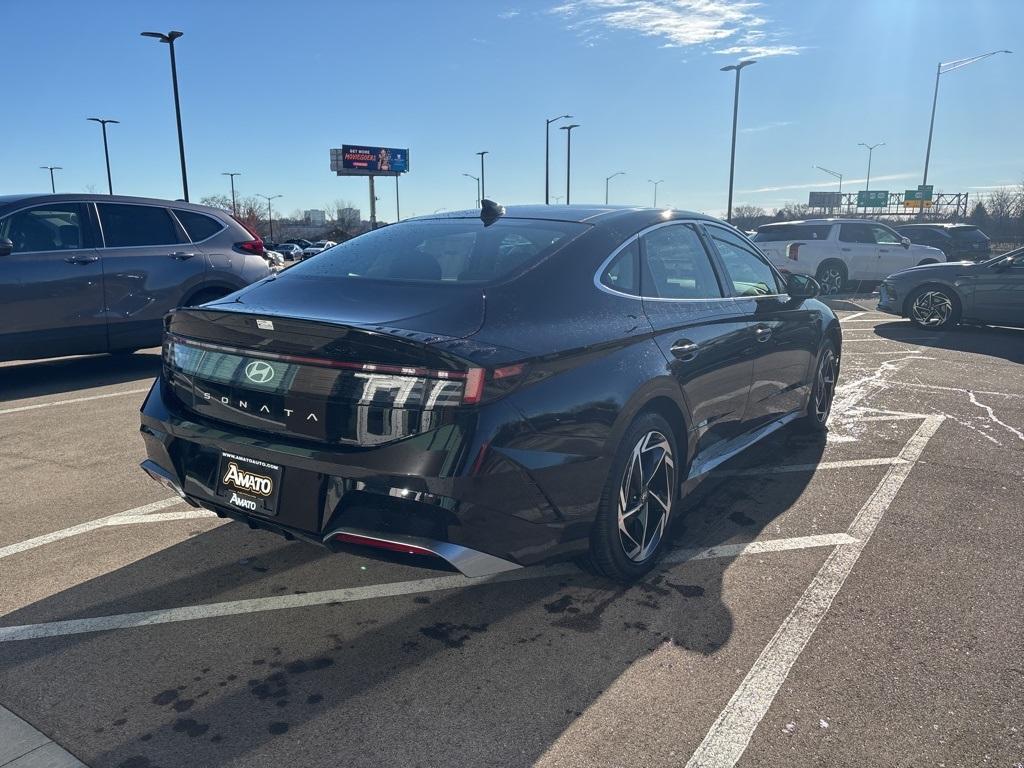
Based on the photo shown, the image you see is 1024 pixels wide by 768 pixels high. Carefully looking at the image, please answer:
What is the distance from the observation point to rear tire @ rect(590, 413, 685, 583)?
10.1 ft

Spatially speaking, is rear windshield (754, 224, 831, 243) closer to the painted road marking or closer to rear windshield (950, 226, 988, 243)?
rear windshield (950, 226, 988, 243)

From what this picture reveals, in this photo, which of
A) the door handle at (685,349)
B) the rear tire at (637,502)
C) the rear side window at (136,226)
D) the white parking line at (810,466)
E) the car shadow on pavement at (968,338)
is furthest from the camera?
the car shadow on pavement at (968,338)

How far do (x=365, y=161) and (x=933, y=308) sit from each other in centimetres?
6937

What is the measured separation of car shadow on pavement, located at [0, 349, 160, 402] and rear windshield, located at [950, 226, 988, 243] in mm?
25376

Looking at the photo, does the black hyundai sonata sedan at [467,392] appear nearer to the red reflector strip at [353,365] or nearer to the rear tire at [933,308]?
the red reflector strip at [353,365]

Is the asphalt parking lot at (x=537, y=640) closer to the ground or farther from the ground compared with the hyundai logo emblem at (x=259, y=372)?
closer to the ground

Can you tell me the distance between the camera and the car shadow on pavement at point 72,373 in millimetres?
7273

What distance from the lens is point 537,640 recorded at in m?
2.88

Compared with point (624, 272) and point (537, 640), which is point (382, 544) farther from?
point (624, 272)

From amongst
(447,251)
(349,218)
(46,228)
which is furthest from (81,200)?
(349,218)

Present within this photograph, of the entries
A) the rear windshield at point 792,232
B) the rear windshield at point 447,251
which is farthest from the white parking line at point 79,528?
the rear windshield at point 792,232

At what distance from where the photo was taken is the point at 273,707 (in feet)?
8.08

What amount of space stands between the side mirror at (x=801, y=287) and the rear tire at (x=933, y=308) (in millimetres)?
7560

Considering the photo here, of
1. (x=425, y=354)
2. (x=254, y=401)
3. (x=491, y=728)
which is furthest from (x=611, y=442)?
(x=254, y=401)
